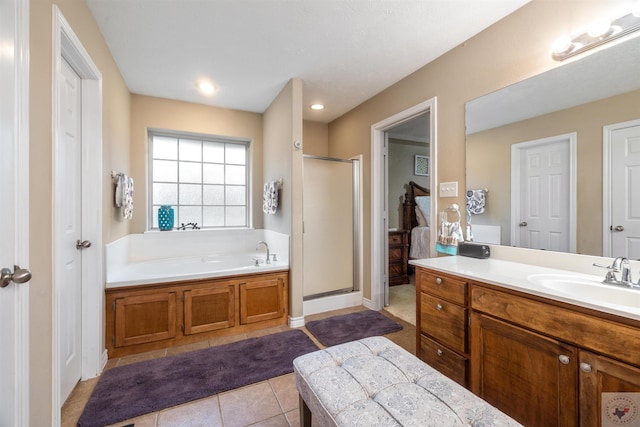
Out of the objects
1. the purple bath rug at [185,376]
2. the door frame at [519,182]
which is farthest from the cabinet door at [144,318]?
the door frame at [519,182]

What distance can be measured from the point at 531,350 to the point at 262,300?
7.03 feet

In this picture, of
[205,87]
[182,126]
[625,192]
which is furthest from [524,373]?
[182,126]

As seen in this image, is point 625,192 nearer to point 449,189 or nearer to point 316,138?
point 449,189

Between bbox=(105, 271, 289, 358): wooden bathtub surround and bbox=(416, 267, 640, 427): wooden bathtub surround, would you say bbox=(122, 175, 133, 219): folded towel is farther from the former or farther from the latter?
bbox=(416, 267, 640, 427): wooden bathtub surround

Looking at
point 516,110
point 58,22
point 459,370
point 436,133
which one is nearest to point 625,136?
point 516,110

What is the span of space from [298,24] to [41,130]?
5.35 feet

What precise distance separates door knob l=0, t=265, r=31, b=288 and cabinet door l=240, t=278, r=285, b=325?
Answer: 1.71 metres

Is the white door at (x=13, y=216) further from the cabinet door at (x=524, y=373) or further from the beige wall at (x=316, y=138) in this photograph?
the beige wall at (x=316, y=138)

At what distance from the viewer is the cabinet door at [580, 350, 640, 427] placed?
93 cm

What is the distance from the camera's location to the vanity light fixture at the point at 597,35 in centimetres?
129

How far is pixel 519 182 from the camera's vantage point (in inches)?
69.9

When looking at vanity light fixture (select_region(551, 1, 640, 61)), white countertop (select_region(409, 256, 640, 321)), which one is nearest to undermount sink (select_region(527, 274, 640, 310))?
white countertop (select_region(409, 256, 640, 321))

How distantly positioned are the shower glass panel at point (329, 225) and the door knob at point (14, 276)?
237cm

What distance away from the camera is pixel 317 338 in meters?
2.47
